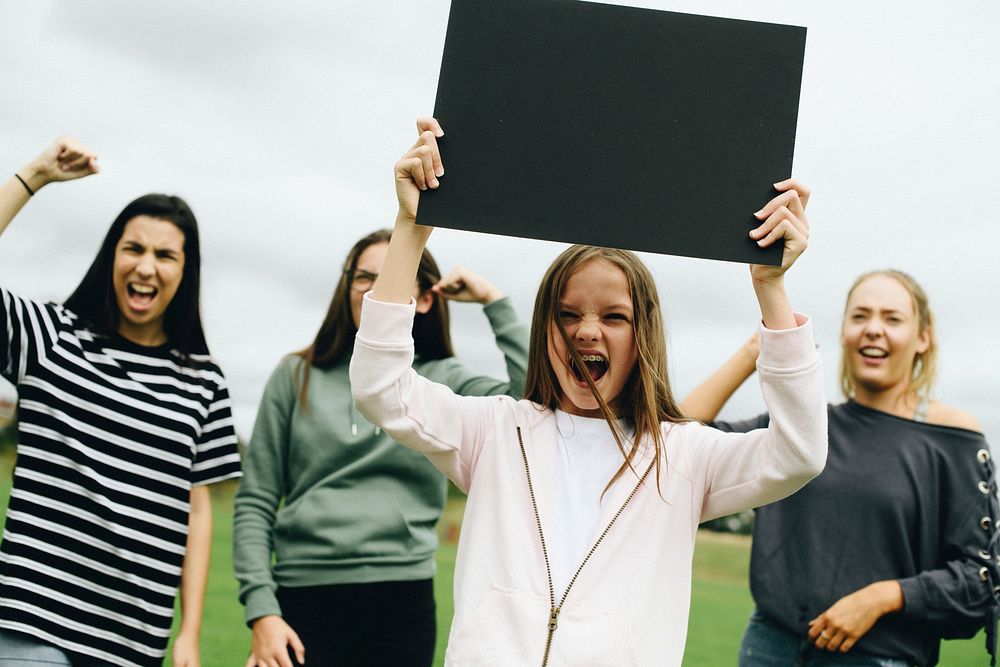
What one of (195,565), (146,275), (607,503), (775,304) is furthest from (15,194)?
(775,304)

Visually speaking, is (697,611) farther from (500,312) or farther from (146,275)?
(146,275)

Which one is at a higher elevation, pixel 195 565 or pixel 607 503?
pixel 607 503

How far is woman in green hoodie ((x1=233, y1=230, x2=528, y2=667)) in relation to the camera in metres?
2.65

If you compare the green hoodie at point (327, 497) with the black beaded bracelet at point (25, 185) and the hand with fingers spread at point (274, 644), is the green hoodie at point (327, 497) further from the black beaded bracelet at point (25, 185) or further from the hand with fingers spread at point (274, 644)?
the black beaded bracelet at point (25, 185)

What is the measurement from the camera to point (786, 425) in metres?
1.84

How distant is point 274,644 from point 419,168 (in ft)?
4.78

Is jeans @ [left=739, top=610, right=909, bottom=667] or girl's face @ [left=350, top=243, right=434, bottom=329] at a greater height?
girl's face @ [left=350, top=243, right=434, bottom=329]

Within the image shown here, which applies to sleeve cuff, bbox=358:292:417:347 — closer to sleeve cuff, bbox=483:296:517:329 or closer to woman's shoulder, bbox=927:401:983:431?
sleeve cuff, bbox=483:296:517:329

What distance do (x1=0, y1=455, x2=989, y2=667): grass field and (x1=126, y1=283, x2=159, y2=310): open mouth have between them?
102cm

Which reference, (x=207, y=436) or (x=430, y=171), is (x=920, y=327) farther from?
(x=207, y=436)

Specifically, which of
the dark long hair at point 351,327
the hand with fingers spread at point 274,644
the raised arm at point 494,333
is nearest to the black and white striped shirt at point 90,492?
the hand with fingers spread at point 274,644

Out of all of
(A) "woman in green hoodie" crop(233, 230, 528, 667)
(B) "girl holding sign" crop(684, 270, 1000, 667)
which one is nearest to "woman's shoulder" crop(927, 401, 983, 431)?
(B) "girl holding sign" crop(684, 270, 1000, 667)

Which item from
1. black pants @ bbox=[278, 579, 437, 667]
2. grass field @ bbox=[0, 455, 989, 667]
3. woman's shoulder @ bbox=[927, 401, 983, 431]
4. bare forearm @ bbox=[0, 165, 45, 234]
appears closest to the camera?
bare forearm @ bbox=[0, 165, 45, 234]

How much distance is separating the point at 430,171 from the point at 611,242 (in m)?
0.38
